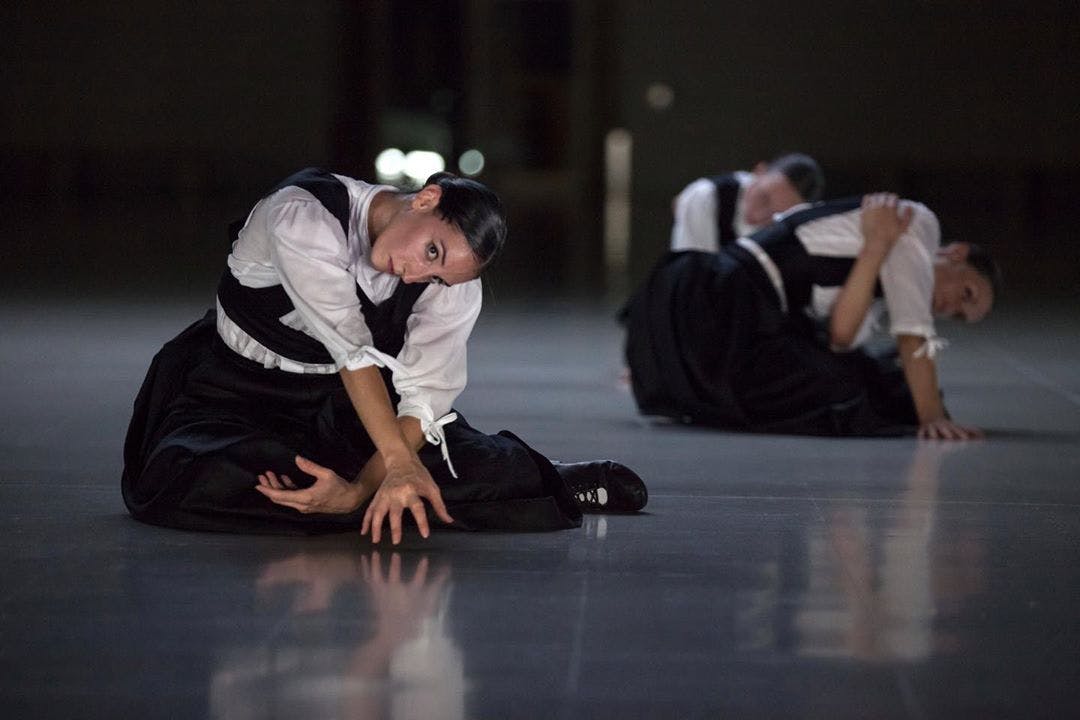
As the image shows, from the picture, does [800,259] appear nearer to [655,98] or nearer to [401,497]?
[401,497]

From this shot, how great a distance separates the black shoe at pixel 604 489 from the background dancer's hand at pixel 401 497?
20.7 inches

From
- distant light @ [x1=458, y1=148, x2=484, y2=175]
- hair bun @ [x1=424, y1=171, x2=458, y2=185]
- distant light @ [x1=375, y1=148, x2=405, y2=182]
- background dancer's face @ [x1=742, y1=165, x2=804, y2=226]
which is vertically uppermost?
hair bun @ [x1=424, y1=171, x2=458, y2=185]

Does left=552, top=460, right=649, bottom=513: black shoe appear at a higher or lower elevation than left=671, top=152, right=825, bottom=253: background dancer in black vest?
lower

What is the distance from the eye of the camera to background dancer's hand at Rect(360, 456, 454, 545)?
8.10ft

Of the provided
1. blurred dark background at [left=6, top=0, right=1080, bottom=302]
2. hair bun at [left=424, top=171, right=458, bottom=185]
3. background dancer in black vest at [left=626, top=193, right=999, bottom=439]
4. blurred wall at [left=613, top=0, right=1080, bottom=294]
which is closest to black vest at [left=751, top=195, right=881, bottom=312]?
background dancer in black vest at [left=626, top=193, right=999, bottom=439]

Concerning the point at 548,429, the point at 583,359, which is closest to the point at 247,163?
the point at 583,359

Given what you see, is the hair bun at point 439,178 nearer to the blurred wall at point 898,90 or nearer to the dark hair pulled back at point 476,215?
the dark hair pulled back at point 476,215

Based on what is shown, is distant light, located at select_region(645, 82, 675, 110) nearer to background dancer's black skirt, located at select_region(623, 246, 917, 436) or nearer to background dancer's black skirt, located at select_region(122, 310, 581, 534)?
background dancer's black skirt, located at select_region(623, 246, 917, 436)

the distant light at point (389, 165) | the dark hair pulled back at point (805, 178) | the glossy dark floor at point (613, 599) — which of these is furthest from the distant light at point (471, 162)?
the glossy dark floor at point (613, 599)

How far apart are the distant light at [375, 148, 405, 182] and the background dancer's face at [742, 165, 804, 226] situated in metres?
12.9

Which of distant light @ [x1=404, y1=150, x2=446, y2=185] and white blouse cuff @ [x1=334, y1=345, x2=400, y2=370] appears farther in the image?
distant light @ [x1=404, y1=150, x2=446, y2=185]

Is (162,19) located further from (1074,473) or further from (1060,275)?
(1074,473)

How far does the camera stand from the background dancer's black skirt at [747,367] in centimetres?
409

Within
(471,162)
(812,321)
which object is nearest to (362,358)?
(812,321)
